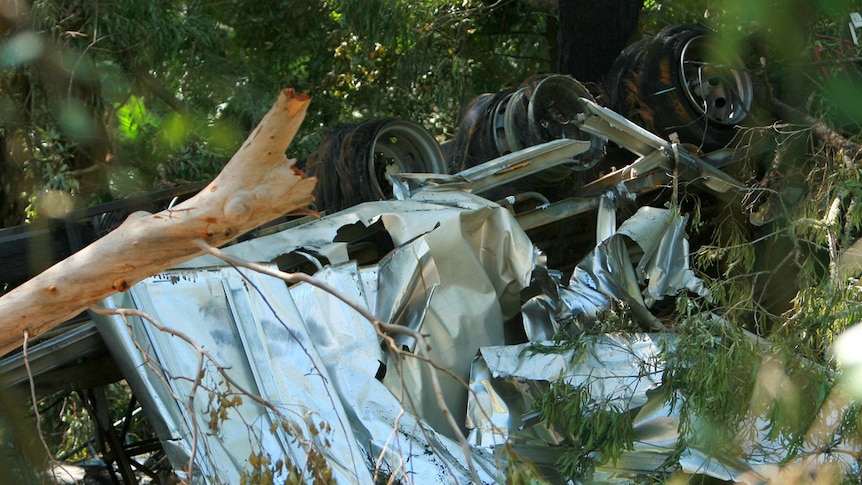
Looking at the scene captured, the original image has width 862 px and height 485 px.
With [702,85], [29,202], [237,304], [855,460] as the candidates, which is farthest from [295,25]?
[855,460]

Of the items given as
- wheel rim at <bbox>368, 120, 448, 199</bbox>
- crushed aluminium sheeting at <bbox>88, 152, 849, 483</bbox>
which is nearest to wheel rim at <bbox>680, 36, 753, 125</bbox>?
wheel rim at <bbox>368, 120, 448, 199</bbox>

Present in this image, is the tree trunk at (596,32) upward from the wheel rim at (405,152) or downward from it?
upward

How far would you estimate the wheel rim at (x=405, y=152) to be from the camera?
657cm

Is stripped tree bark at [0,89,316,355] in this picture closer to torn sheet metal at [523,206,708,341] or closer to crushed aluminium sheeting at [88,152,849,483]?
crushed aluminium sheeting at [88,152,849,483]

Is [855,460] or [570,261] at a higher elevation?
[570,261]

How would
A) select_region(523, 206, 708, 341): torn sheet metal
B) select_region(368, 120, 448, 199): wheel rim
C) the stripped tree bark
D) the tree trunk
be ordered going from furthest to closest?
the tree trunk → select_region(368, 120, 448, 199): wheel rim → select_region(523, 206, 708, 341): torn sheet metal → the stripped tree bark

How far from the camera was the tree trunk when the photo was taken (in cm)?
903

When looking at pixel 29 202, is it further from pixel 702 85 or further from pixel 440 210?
pixel 702 85

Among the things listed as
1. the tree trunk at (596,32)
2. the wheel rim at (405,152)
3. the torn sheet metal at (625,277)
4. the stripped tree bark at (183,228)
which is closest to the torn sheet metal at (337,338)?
the torn sheet metal at (625,277)

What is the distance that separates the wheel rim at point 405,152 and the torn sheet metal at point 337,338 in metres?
1.35

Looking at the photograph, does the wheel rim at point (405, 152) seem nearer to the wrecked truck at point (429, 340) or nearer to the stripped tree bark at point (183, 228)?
the wrecked truck at point (429, 340)

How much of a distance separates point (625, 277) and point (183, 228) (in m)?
3.20

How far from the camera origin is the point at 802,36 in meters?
6.21

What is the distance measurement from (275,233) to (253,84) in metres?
6.21
